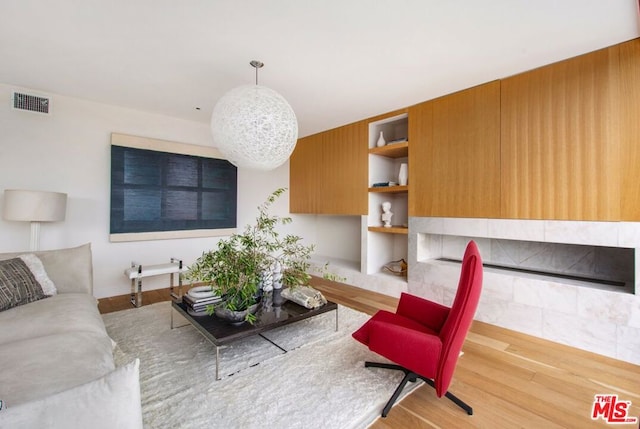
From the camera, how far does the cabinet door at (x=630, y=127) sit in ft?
7.53

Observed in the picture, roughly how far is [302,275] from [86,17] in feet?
8.26

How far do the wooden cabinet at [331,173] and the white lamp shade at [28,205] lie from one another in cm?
350

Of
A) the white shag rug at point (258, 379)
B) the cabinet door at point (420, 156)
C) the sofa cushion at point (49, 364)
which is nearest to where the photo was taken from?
the sofa cushion at point (49, 364)

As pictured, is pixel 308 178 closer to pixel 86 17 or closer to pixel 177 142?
pixel 177 142

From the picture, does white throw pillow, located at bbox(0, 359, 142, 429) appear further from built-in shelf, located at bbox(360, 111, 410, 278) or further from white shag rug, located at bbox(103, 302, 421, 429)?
built-in shelf, located at bbox(360, 111, 410, 278)

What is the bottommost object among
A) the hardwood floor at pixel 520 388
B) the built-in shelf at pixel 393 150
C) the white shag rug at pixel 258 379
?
the hardwood floor at pixel 520 388

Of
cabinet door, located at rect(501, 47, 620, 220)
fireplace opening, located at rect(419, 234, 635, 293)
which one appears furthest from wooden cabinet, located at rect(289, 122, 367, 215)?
cabinet door, located at rect(501, 47, 620, 220)

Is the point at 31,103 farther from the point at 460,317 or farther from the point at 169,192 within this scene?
the point at 460,317

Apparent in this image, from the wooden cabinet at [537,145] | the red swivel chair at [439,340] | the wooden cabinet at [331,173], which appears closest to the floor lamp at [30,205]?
the red swivel chair at [439,340]

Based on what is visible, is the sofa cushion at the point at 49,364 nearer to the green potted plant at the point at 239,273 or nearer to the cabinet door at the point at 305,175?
the green potted plant at the point at 239,273

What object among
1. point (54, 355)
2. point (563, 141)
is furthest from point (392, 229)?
point (54, 355)

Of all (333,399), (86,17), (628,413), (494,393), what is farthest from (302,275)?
(86,17)

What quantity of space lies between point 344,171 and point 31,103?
4.01 m

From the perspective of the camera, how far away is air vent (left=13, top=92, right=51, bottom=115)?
10.5 feet
